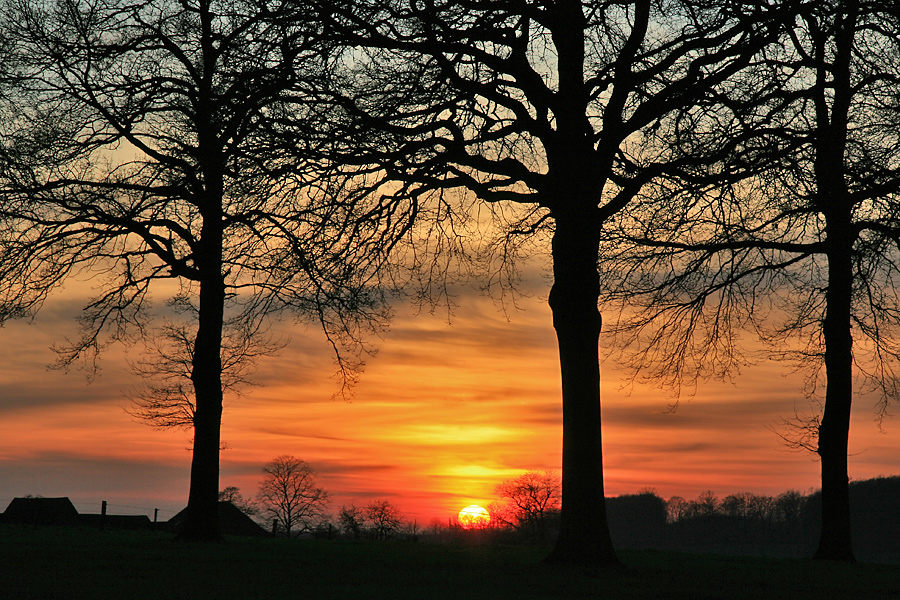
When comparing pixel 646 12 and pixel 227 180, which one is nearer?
pixel 227 180

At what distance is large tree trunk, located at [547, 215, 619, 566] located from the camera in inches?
443

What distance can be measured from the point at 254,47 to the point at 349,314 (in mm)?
7336

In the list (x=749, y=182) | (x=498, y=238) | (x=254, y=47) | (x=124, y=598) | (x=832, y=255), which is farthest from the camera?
(x=832, y=255)

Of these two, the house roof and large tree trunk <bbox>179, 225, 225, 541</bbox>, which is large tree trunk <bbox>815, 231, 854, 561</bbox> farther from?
the house roof

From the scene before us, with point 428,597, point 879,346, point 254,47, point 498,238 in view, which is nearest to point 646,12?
point 498,238

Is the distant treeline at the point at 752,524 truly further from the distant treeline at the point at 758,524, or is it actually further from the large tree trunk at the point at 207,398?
the large tree trunk at the point at 207,398

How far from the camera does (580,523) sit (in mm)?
11250

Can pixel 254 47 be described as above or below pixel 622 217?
above

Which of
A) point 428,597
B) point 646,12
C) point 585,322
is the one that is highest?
point 646,12

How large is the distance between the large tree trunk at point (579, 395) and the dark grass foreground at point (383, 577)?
2.09ft

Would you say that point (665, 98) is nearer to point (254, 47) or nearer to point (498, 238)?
point (498, 238)

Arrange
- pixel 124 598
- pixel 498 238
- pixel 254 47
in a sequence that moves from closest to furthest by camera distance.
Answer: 1. pixel 124 598
2. pixel 254 47
3. pixel 498 238

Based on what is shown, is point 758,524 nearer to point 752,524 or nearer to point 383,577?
point 752,524

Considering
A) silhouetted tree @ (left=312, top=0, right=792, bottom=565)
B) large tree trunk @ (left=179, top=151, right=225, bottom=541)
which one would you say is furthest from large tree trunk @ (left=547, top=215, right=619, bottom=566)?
large tree trunk @ (left=179, top=151, right=225, bottom=541)
